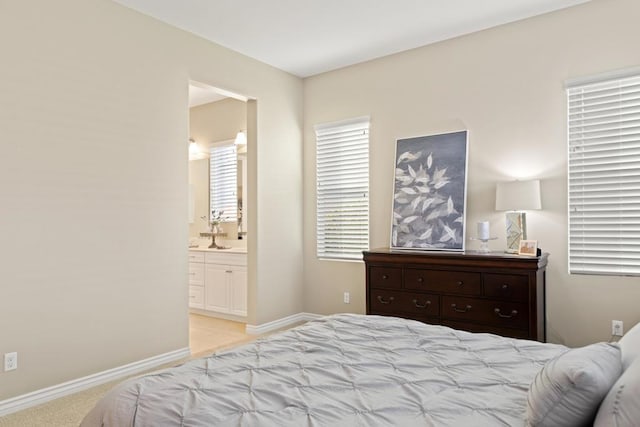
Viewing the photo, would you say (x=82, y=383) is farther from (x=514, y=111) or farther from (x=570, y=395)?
(x=514, y=111)

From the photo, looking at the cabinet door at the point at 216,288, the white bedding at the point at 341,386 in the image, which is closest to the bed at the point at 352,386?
the white bedding at the point at 341,386

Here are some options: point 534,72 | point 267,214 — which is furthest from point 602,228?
point 267,214

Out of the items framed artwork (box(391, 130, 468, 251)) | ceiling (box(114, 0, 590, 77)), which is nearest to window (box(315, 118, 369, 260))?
framed artwork (box(391, 130, 468, 251))

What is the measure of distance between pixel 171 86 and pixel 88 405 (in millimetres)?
2560

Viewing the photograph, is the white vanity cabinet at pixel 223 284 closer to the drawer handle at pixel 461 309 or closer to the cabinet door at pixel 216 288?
the cabinet door at pixel 216 288

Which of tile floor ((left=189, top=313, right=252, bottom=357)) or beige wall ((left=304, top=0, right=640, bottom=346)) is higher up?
beige wall ((left=304, top=0, right=640, bottom=346))

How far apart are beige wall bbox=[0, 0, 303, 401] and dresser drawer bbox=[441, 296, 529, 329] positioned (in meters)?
2.31

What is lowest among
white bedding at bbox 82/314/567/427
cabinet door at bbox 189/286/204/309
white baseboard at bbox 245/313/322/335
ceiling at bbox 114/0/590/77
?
white baseboard at bbox 245/313/322/335

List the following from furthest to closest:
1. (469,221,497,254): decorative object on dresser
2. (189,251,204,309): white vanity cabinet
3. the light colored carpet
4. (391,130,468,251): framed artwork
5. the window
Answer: (189,251,204,309): white vanity cabinet
the window
(391,130,468,251): framed artwork
(469,221,497,254): decorative object on dresser
the light colored carpet

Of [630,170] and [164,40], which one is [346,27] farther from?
[630,170]

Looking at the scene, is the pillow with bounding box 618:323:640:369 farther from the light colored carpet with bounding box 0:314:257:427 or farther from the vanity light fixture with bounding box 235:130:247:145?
the vanity light fixture with bounding box 235:130:247:145

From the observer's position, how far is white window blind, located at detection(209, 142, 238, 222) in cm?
598

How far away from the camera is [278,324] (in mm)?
4930

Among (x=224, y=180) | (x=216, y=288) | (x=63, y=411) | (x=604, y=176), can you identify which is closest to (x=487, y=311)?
(x=604, y=176)
